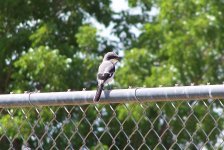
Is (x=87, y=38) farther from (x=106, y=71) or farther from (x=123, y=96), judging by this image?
(x=123, y=96)

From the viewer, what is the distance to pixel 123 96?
2895mm

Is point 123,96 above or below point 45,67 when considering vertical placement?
below

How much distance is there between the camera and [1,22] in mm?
14406

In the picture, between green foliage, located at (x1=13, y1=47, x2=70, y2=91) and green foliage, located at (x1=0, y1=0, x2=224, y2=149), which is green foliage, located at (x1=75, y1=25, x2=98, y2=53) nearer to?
green foliage, located at (x1=0, y1=0, x2=224, y2=149)

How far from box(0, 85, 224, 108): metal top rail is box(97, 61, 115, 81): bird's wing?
2.79ft

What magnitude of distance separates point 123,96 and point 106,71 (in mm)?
1283

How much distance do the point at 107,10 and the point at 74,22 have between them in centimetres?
87

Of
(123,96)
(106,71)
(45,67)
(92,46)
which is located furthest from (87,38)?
(123,96)

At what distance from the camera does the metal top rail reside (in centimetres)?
270

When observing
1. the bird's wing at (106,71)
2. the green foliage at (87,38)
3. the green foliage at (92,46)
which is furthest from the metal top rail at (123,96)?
the green foliage at (87,38)

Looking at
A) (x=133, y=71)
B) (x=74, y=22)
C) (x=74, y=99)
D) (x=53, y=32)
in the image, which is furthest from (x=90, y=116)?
(x=74, y=99)

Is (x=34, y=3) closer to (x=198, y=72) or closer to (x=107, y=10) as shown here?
(x=107, y=10)

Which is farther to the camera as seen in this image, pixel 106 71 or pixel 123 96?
pixel 106 71

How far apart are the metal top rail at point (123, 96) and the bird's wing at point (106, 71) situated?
0.85 m
